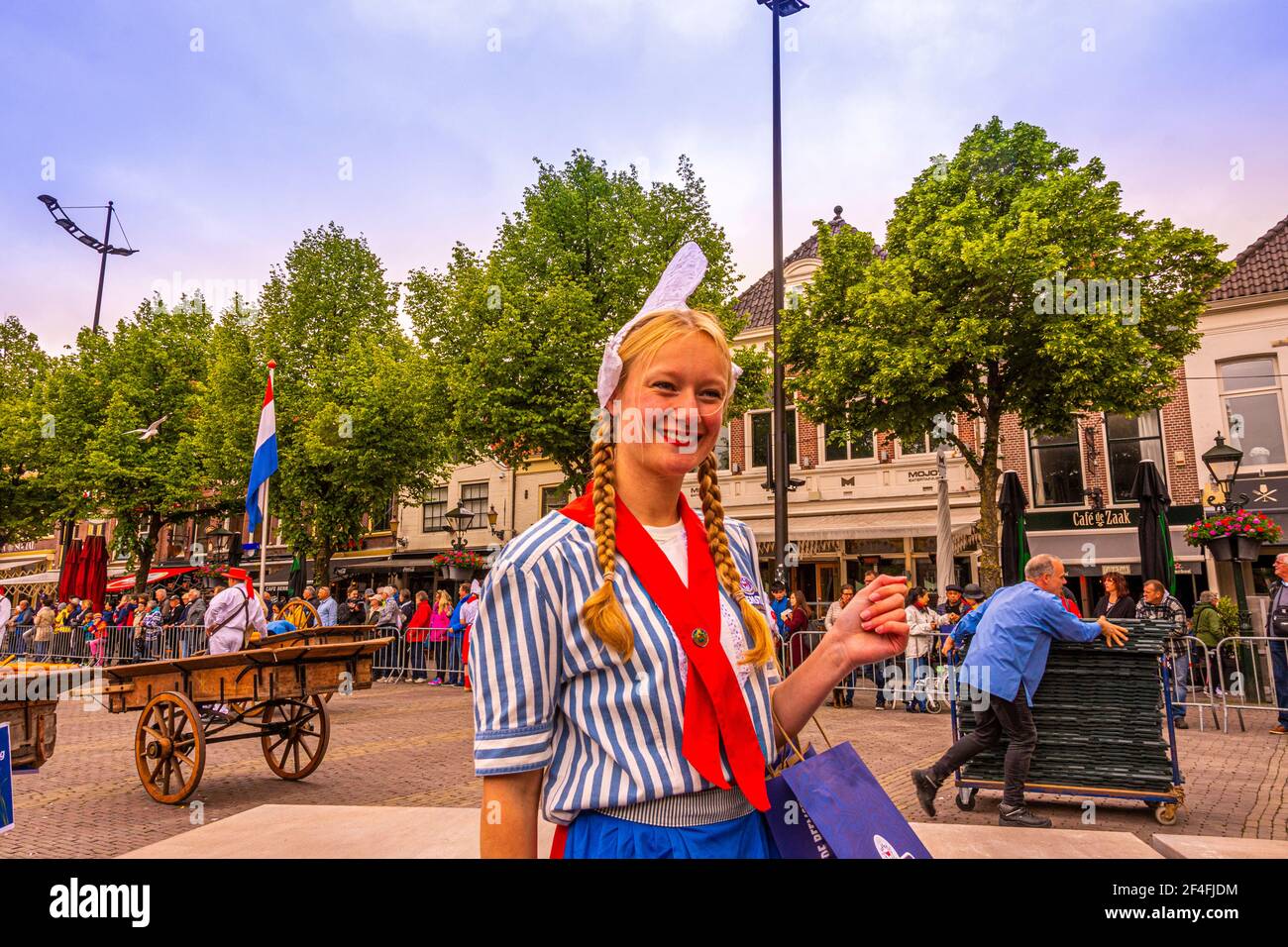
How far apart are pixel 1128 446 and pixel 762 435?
10295mm

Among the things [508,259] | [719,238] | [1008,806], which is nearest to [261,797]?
[1008,806]

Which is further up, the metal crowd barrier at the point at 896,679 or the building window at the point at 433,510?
the building window at the point at 433,510

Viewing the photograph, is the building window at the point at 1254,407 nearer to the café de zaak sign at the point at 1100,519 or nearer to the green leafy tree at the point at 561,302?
the café de zaak sign at the point at 1100,519

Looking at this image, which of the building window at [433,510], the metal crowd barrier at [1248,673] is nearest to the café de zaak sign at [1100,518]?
the metal crowd barrier at [1248,673]

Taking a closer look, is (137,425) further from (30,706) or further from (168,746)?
(30,706)

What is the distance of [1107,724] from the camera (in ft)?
21.0

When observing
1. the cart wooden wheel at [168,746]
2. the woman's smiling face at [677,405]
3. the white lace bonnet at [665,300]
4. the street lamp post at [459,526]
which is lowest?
the cart wooden wheel at [168,746]

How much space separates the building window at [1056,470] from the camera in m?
21.6

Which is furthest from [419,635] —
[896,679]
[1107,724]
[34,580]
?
[34,580]

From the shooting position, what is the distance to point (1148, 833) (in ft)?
19.1

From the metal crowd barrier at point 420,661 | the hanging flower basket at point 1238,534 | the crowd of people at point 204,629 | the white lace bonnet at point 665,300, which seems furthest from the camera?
the crowd of people at point 204,629

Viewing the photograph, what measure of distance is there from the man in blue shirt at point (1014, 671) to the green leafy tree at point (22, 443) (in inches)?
1343

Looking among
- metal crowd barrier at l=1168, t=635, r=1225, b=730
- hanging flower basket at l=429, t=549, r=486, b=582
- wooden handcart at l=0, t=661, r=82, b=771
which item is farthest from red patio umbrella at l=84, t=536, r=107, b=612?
metal crowd barrier at l=1168, t=635, r=1225, b=730

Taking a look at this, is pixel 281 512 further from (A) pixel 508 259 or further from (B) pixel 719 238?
(B) pixel 719 238
